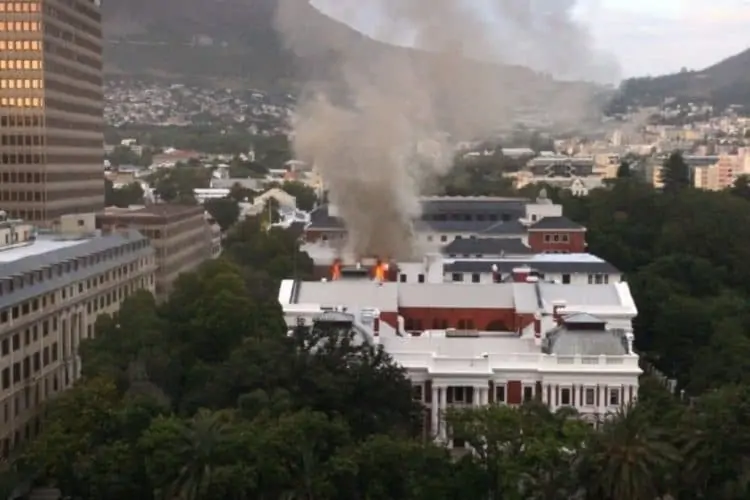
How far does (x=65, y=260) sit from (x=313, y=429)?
2517 cm

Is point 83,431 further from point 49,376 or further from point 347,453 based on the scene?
point 49,376

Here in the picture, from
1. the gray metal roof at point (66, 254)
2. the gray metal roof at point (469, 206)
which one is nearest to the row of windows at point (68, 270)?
the gray metal roof at point (66, 254)

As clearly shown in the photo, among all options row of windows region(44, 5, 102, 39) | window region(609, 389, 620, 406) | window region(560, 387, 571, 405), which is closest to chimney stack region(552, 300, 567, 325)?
window region(560, 387, 571, 405)

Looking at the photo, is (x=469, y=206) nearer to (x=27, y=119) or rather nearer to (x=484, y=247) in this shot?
(x=484, y=247)

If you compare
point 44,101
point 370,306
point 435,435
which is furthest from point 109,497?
point 44,101

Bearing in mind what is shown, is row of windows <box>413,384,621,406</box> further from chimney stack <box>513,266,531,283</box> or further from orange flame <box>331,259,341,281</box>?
chimney stack <box>513,266,531,283</box>

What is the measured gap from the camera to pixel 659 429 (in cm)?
3878

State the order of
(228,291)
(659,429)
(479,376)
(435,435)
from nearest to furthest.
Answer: (659,429) < (435,435) < (479,376) < (228,291)

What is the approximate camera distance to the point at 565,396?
51.4 metres

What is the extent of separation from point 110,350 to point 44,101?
4657 centimetres

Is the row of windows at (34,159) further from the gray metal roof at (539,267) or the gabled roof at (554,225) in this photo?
the gray metal roof at (539,267)

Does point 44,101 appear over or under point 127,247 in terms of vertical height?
over

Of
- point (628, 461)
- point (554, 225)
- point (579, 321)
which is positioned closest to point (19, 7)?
point (554, 225)

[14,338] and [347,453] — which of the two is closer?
[347,453]
